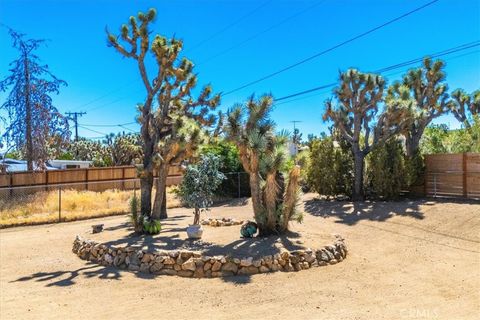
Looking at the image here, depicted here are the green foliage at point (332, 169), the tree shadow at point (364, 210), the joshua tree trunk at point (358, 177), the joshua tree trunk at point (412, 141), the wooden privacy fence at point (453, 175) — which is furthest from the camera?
the joshua tree trunk at point (412, 141)

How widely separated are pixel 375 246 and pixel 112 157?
98.5 ft

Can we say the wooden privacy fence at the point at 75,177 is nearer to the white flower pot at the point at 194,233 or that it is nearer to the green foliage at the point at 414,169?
the white flower pot at the point at 194,233

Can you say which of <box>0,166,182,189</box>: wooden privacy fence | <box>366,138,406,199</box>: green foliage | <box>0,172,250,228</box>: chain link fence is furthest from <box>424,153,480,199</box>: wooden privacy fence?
<box>0,166,182,189</box>: wooden privacy fence

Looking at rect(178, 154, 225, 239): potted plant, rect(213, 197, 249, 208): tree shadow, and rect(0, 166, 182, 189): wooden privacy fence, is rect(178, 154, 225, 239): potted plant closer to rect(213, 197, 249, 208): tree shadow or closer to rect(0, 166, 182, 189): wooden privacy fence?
rect(0, 166, 182, 189): wooden privacy fence

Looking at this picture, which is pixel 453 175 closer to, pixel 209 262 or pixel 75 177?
pixel 209 262

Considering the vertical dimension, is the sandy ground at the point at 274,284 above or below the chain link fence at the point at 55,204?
below

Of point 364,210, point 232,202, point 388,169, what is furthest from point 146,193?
point 388,169

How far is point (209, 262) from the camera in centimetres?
802

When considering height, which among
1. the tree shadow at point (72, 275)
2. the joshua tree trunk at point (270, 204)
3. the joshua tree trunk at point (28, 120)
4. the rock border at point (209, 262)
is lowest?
the tree shadow at point (72, 275)

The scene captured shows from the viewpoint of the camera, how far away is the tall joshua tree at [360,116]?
16.1 meters

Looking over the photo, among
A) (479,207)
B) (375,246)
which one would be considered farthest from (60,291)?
(479,207)

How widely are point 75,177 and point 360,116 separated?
15.3 metres

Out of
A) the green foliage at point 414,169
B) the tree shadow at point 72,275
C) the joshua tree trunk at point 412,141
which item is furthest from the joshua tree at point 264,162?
the joshua tree trunk at point 412,141

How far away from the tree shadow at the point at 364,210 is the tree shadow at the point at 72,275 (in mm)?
8115
